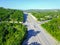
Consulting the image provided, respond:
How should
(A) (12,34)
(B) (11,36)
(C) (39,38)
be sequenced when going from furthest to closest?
(C) (39,38) → (A) (12,34) → (B) (11,36)

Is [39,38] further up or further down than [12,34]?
further down

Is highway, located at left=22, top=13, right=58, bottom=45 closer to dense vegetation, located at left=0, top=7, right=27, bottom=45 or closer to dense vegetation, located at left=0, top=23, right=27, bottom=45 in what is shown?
dense vegetation, located at left=0, top=7, right=27, bottom=45

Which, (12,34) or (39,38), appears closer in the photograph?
(12,34)

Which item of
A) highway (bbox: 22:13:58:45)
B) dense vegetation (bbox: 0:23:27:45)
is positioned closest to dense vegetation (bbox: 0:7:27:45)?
dense vegetation (bbox: 0:23:27:45)

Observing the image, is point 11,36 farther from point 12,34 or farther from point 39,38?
point 39,38

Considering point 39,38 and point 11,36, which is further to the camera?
point 39,38

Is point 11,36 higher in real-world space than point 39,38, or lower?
higher

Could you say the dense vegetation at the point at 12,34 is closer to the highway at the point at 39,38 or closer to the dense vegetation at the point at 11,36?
the dense vegetation at the point at 11,36


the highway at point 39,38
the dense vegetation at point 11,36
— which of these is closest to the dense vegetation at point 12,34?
the dense vegetation at point 11,36

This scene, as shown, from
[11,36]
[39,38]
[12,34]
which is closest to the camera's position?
[11,36]

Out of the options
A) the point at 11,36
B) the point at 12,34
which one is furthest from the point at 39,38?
the point at 11,36

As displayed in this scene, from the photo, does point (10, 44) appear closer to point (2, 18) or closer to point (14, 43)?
point (14, 43)

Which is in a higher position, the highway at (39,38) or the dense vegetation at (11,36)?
the dense vegetation at (11,36)
